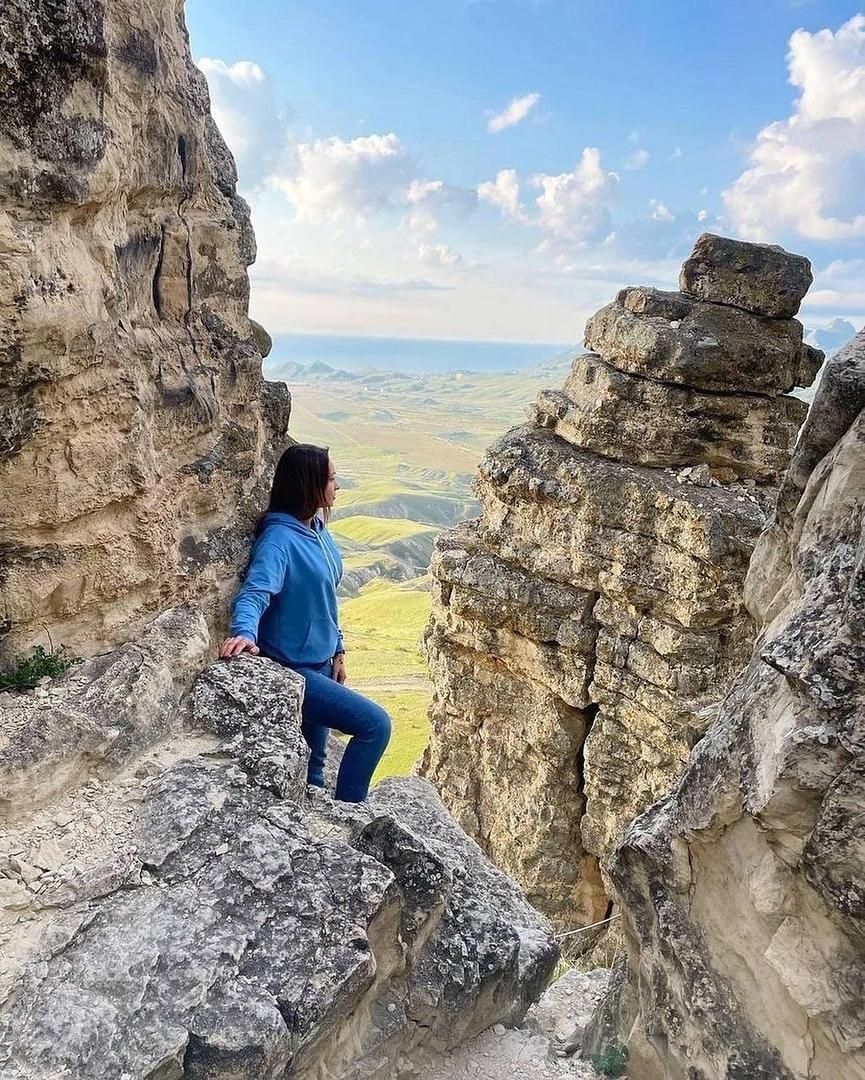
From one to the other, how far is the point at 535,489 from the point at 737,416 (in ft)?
17.4

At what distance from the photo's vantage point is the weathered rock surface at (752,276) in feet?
67.1

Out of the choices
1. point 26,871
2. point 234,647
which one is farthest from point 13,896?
point 234,647

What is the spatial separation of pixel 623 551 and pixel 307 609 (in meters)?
11.9

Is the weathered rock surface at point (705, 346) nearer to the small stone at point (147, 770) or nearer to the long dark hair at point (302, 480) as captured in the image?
the long dark hair at point (302, 480)

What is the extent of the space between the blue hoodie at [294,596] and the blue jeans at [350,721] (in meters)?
0.28

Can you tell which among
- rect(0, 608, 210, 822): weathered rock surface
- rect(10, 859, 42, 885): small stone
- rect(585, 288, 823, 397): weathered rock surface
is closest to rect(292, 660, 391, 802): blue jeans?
rect(0, 608, 210, 822): weathered rock surface

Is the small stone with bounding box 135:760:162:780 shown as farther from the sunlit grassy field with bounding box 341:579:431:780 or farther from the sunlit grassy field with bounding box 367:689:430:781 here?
the sunlit grassy field with bounding box 367:689:430:781

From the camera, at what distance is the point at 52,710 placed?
7.47 m

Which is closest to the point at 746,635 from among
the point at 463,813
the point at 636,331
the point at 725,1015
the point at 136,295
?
the point at 636,331

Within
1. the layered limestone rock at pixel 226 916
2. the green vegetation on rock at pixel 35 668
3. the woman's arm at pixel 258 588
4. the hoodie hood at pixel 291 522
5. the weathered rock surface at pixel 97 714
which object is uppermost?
the hoodie hood at pixel 291 522

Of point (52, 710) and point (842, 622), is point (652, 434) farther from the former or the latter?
point (52, 710)

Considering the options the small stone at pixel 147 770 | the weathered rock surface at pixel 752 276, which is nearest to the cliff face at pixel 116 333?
the small stone at pixel 147 770

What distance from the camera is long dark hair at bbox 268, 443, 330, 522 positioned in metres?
9.44

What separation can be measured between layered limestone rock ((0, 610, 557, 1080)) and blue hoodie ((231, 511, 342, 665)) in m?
0.46
